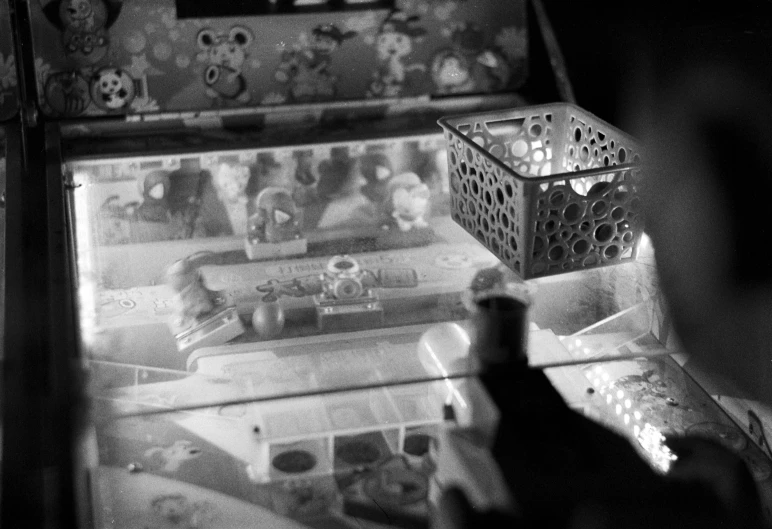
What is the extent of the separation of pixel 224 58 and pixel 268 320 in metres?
0.53

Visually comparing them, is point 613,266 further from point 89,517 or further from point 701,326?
point 89,517

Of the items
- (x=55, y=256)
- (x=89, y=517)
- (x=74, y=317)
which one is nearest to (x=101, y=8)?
(x=55, y=256)

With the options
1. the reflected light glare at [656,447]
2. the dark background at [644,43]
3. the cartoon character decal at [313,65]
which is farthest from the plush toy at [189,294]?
the dark background at [644,43]

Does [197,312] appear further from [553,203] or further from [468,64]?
[468,64]

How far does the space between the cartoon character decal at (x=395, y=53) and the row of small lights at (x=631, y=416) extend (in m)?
0.63

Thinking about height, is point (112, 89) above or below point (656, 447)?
above

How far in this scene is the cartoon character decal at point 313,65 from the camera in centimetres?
139

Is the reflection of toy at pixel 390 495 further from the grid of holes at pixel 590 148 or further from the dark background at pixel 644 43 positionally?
the dark background at pixel 644 43

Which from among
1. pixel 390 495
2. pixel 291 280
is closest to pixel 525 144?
pixel 291 280

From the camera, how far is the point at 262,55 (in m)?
1.38

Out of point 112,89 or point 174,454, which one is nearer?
point 174,454

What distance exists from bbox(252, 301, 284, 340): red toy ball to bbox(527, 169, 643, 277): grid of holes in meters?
0.33

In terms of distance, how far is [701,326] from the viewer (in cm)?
109

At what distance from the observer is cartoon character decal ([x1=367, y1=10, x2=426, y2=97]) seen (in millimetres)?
1411
